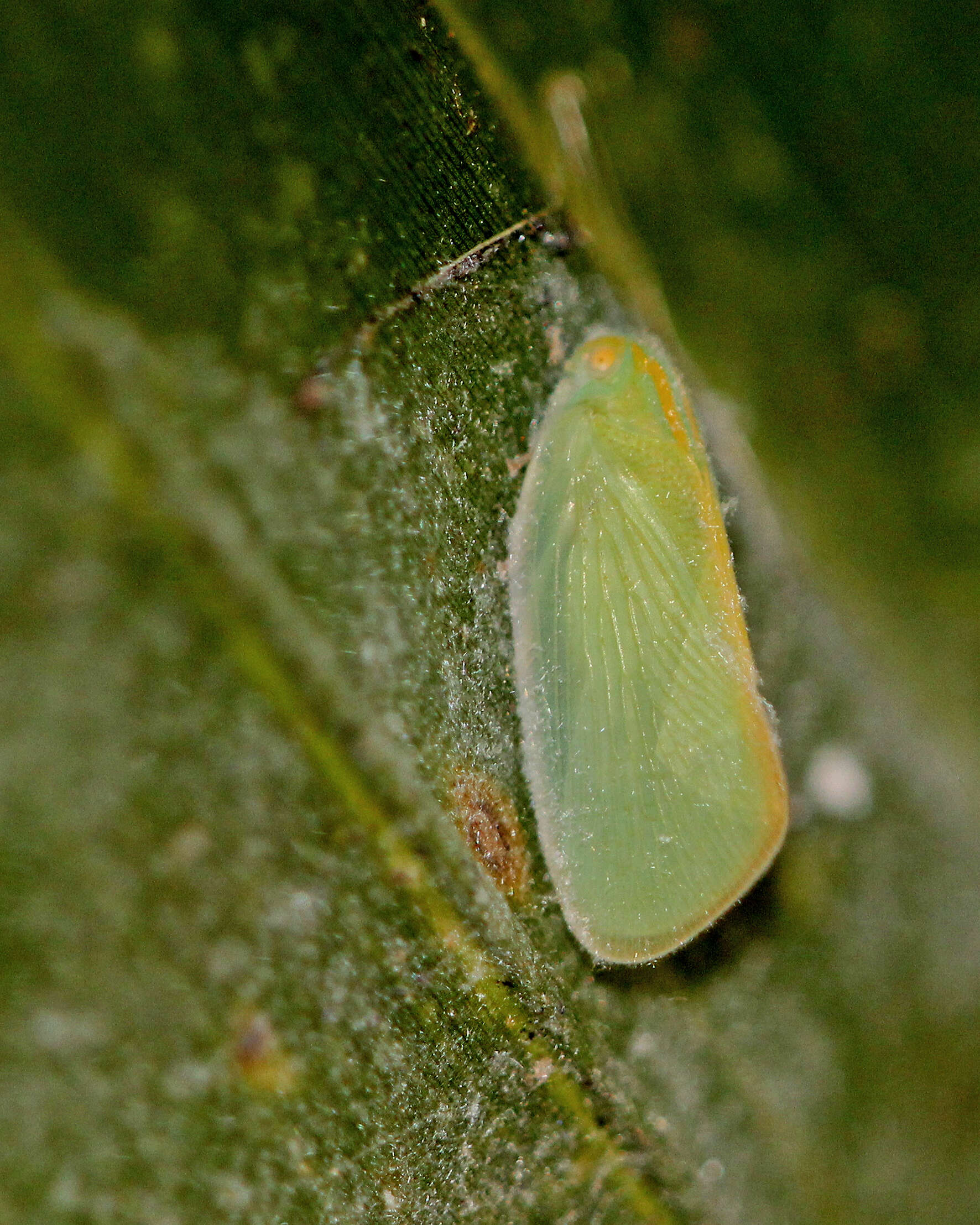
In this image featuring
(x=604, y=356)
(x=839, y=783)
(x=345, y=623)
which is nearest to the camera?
(x=345, y=623)

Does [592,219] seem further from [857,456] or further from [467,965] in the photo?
[467,965]

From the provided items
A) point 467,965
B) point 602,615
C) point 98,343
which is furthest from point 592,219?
point 467,965

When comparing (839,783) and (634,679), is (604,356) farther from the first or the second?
(839,783)

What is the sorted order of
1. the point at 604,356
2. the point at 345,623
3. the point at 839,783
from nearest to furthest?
the point at 345,623
the point at 604,356
the point at 839,783

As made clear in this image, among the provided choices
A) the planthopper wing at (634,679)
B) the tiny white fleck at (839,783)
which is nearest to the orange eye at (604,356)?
the planthopper wing at (634,679)

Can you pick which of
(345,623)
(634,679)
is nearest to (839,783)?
(634,679)

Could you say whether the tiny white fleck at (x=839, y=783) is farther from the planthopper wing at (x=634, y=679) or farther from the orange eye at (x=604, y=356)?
the orange eye at (x=604, y=356)

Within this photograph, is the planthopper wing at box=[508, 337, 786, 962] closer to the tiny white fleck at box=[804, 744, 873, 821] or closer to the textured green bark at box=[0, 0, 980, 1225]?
the textured green bark at box=[0, 0, 980, 1225]

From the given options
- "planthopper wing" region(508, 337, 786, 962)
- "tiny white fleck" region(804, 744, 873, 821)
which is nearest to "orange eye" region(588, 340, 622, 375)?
"planthopper wing" region(508, 337, 786, 962)

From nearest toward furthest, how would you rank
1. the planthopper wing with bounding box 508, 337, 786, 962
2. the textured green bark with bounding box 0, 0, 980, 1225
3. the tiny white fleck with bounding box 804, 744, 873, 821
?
the textured green bark with bounding box 0, 0, 980, 1225, the planthopper wing with bounding box 508, 337, 786, 962, the tiny white fleck with bounding box 804, 744, 873, 821
